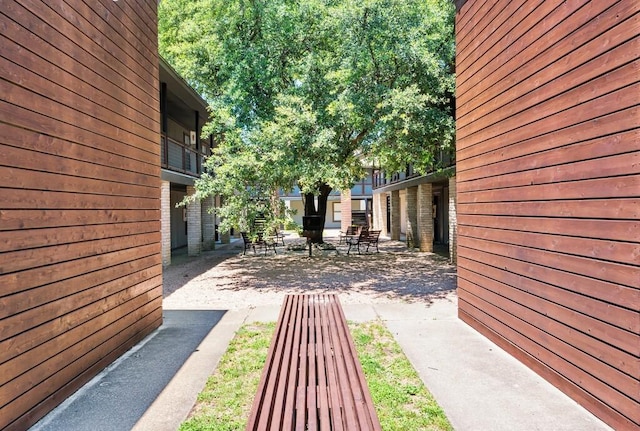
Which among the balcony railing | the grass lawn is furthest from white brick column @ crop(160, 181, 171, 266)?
the grass lawn

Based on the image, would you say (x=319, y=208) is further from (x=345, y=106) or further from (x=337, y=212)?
(x=337, y=212)

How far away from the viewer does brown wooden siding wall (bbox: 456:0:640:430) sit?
258cm

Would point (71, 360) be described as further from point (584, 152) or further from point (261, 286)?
point (261, 286)

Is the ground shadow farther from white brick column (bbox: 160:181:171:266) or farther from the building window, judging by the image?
the building window

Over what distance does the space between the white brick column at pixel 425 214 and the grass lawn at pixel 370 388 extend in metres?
10.4

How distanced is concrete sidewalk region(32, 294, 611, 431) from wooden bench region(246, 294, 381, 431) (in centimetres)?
88

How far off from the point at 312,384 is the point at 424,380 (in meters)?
1.49

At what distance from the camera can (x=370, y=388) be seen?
A: 11.0 ft

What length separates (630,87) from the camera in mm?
2518

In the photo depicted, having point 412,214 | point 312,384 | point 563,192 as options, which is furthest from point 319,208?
point 312,384

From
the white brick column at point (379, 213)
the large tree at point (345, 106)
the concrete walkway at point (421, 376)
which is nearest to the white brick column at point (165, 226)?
the large tree at point (345, 106)

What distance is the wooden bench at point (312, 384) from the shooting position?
2.05 m

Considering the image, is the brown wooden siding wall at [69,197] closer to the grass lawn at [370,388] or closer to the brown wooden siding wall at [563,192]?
the grass lawn at [370,388]

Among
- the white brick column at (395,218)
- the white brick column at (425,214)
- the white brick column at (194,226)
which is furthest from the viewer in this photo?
the white brick column at (395,218)
